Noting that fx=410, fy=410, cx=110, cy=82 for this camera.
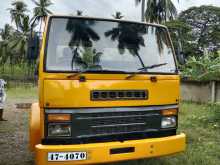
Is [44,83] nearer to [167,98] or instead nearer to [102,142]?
[102,142]

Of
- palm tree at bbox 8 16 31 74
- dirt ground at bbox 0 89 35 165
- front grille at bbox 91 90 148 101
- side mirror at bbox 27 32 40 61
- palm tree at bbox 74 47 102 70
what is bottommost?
dirt ground at bbox 0 89 35 165

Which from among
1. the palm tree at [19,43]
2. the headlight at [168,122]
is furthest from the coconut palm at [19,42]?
the headlight at [168,122]

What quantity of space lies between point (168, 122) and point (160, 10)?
27.1 metres

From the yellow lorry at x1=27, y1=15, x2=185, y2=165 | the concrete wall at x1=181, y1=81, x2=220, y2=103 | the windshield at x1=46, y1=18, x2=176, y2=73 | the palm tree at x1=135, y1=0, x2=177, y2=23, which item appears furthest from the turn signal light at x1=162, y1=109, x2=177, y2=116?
the palm tree at x1=135, y1=0, x2=177, y2=23

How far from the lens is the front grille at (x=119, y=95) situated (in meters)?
5.35

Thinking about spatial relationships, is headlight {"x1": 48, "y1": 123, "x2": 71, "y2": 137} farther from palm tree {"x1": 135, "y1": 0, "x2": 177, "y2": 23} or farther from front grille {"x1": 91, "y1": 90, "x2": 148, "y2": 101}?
palm tree {"x1": 135, "y1": 0, "x2": 177, "y2": 23}

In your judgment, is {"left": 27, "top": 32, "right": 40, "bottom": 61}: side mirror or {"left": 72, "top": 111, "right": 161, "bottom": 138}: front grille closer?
{"left": 72, "top": 111, "right": 161, "bottom": 138}: front grille

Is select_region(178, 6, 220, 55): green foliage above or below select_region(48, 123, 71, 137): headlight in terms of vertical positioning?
above

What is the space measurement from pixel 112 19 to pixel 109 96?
1214mm

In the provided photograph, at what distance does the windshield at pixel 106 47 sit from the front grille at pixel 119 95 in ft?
1.04

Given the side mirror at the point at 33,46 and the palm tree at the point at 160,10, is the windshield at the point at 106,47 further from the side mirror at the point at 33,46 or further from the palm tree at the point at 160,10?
the palm tree at the point at 160,10

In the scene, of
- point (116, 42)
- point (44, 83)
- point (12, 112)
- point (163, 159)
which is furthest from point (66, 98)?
point (12, 112)

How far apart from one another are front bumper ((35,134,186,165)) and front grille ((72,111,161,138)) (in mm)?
168

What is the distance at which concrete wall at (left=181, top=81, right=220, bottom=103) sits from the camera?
58.5 ft
